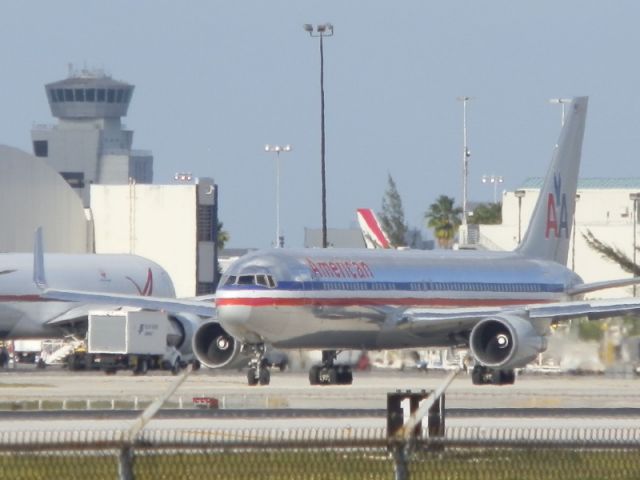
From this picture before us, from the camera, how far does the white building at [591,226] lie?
110 m

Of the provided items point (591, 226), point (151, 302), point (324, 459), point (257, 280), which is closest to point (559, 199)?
point (151, 302)

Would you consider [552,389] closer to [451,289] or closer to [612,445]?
[451,289]

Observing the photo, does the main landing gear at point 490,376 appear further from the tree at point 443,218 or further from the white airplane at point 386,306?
the tree at point 443,218

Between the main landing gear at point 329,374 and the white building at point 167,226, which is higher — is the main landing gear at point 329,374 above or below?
below

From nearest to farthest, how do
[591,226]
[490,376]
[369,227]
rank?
[490,376], [591,226], [369,227]

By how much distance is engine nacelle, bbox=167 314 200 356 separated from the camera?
67.9m

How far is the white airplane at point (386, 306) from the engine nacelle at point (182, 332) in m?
10.6

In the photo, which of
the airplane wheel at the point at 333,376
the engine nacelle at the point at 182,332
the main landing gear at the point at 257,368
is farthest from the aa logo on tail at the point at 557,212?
the engine nacelle at the point at 182,332

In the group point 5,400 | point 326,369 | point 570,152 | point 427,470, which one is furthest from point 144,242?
point 427,470

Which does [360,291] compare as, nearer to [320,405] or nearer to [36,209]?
[320,405]

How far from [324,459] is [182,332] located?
49547 mm

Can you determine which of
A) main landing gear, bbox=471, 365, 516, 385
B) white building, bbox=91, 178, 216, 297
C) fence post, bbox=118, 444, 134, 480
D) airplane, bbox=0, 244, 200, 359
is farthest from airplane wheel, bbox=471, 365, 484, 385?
white building, bbox=91, 178, 216, 297

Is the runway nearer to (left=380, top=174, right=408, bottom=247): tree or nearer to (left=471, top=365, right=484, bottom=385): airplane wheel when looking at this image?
(left=471, top=365, right=484, bottom=385): airplane wheel

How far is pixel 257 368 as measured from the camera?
161 feet
